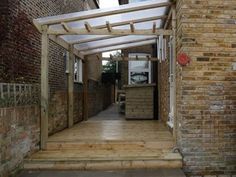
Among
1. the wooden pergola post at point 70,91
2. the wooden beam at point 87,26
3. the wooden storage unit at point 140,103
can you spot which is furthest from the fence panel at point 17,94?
the wooden storage unit at point 140,103

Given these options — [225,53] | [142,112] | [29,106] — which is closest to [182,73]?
[225,53]

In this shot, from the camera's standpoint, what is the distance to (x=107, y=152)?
6766mm

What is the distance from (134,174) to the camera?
5.79 metres

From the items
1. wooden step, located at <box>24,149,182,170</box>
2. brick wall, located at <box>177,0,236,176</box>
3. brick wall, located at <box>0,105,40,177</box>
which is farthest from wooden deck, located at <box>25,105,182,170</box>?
brick wall, located at <box>177,0,236,176</box>

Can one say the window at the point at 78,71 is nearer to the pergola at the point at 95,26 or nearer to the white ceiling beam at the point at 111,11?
the pergola at the point at 95,26

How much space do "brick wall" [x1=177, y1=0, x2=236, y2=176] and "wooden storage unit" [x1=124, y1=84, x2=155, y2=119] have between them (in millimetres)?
5973

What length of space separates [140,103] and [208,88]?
611cm

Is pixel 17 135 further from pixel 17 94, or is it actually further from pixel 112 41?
pixel 112 41

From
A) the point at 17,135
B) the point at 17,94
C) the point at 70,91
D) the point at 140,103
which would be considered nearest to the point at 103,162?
the point at 17,135

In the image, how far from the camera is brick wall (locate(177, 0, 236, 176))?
6320 mm

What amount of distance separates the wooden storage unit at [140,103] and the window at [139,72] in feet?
A: 16.5

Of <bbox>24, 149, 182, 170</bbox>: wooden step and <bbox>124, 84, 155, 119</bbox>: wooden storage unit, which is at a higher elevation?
<bbox>124, 84, 155, 119</bbox>: wooden storage unit

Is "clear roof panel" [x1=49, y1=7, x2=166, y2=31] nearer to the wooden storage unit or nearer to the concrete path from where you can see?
the concrete path

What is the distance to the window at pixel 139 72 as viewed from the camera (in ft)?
57.5
